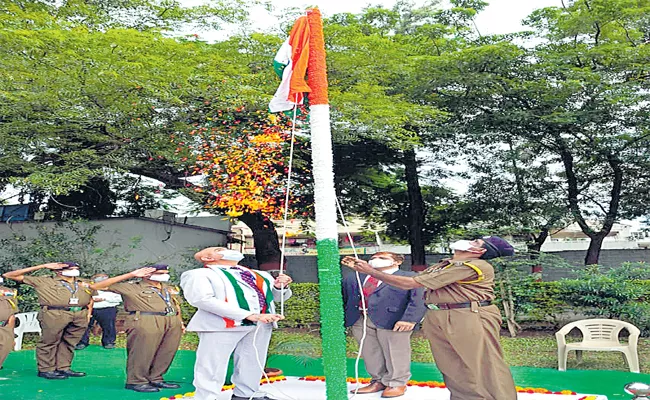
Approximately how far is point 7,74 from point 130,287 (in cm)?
513

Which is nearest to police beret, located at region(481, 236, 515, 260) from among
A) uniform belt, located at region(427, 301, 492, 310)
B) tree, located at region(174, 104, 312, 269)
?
uniform belt, located at region(427, 301, 492, 310)

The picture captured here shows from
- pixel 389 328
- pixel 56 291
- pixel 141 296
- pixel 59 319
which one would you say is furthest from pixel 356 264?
pixel 56 291

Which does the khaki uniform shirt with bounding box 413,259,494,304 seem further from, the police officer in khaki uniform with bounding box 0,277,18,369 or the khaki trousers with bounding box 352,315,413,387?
the police officer in khaki uniform with bounding box 0,277,18,369

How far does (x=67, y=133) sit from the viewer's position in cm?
1128

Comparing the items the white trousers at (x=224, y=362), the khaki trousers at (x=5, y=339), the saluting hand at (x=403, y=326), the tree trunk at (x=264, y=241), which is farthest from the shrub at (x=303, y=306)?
the white trousers at (x=224, y=362)

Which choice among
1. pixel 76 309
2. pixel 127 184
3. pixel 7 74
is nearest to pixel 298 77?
pixel 76 309

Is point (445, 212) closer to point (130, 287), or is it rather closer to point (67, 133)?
point (67, 133)

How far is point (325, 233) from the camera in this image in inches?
144

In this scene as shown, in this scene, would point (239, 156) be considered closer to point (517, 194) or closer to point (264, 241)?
point (264, 241)

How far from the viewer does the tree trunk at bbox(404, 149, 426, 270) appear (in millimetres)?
13727

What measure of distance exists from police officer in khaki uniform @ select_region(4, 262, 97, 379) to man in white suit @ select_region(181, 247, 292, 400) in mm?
2844

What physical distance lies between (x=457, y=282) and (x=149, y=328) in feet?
10.7

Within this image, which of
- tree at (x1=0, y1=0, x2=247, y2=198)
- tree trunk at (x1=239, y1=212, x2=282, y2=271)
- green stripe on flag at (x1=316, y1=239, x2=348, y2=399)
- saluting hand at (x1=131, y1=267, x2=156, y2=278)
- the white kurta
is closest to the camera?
green stripe on flag at (x1=316, y1=239, x2=348, y2=399)

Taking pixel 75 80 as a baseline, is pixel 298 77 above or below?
below
